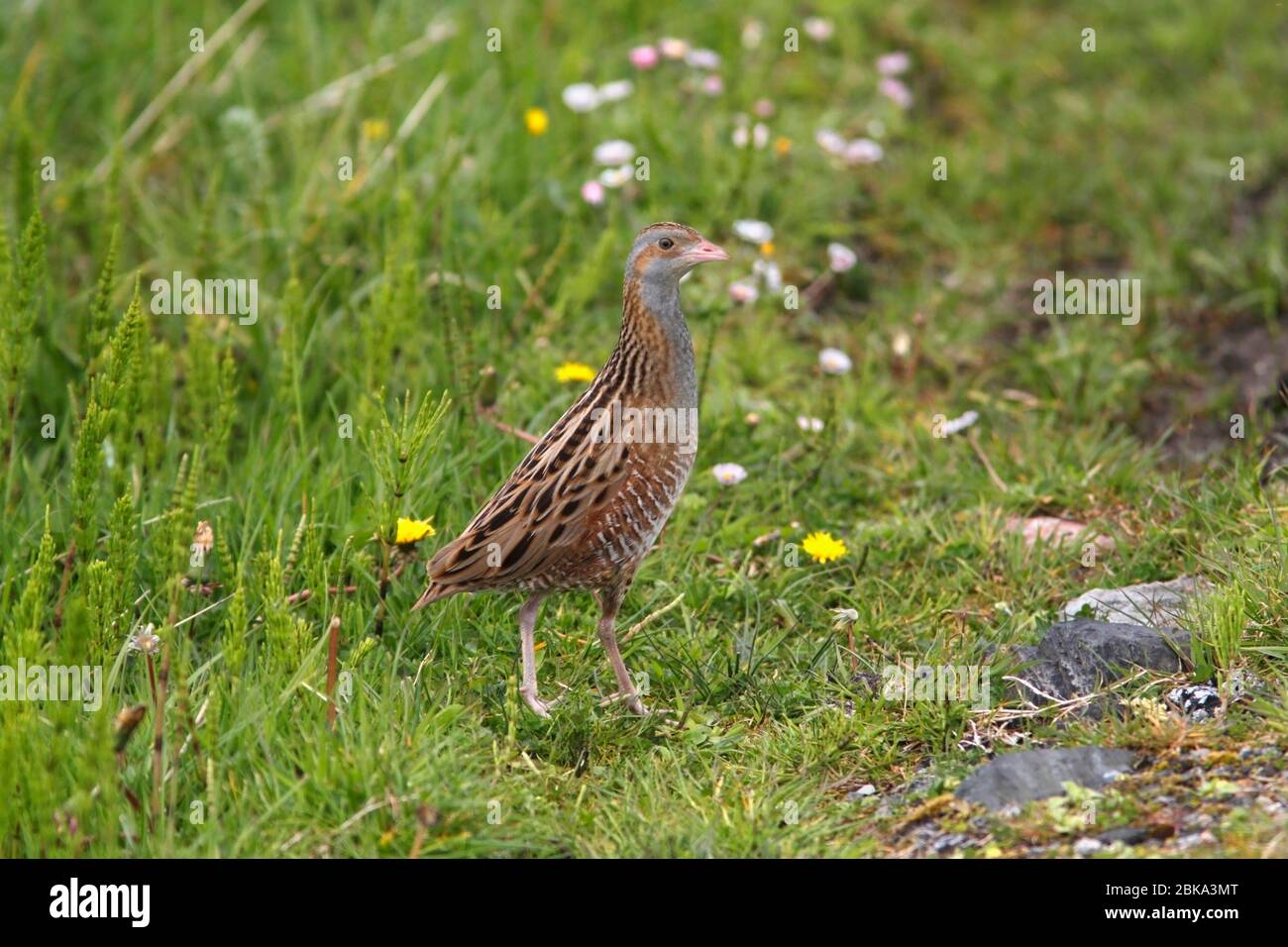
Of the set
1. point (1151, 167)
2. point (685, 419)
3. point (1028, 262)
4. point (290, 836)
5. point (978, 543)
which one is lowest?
point (290, 836)

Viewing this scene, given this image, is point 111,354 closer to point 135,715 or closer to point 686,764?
point 135,715

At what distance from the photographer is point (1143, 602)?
5230mm

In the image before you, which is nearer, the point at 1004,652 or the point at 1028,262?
the point at 1004,652

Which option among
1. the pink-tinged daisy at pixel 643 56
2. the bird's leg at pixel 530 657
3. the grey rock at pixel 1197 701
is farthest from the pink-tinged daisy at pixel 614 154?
the grey rock at pixel 1197 701

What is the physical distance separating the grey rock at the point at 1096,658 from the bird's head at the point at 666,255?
1646 millimetres

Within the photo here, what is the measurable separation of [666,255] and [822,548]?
1199 mm

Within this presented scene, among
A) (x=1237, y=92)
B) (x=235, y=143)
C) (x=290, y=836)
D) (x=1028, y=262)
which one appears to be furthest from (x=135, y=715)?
(x=1237, y=92)

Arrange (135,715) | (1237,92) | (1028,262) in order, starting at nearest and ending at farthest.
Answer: (135,715), (1028,262), (1237,92)

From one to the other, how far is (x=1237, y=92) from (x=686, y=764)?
6.18 meters

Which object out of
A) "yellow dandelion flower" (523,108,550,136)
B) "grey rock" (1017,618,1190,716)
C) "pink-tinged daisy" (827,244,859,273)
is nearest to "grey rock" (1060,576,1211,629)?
"grey rock" (1017,618,1190,716)

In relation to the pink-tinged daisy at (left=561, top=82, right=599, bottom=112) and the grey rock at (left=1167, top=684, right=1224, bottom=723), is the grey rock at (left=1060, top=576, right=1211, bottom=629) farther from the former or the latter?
the pink-tinged daisy at (left=561, top=82, right=599, bottom=112)

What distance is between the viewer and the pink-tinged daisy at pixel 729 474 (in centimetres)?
600

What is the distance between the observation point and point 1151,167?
8656mm

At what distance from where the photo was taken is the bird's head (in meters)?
5.12
